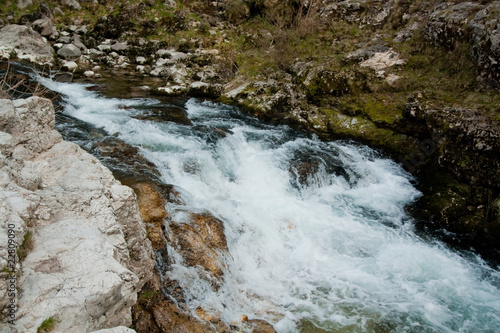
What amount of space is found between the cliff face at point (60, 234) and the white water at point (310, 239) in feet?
5.45

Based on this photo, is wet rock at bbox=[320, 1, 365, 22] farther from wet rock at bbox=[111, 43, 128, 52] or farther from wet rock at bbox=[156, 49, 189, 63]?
wet rock at bbox=[111, 43, 128, 52]

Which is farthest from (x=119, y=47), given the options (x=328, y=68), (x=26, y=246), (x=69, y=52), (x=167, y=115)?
(x=26, y=246)

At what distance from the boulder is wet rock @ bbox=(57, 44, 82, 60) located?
1.51 ft

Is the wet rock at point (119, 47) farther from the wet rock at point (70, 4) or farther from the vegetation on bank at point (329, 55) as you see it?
the wet rock at point (70, 4)

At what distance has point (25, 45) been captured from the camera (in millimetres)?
16047

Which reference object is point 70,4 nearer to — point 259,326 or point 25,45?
point 25,45

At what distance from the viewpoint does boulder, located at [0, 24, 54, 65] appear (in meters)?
15.3

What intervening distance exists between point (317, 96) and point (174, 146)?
7.47 meters

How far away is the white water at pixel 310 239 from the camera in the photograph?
5.95m

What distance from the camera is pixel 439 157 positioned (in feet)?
32.2

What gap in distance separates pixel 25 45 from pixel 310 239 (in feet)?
57.3

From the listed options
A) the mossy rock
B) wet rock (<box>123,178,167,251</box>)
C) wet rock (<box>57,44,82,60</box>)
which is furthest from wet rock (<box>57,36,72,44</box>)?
wet rock (<box>123,178,167,251</box>)

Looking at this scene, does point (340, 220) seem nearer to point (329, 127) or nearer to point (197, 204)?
point (197, 204)

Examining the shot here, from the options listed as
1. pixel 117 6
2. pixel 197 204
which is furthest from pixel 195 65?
pixel 197 204
